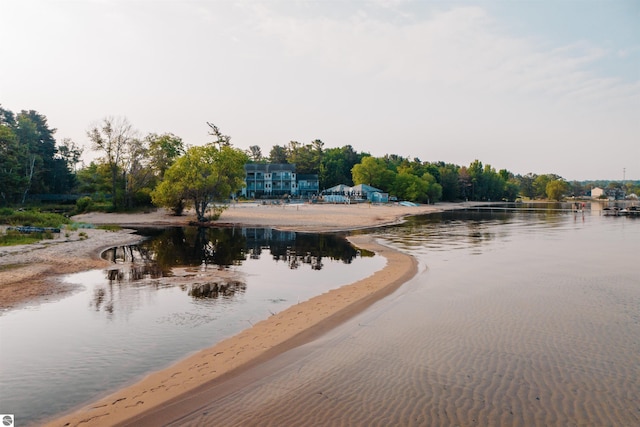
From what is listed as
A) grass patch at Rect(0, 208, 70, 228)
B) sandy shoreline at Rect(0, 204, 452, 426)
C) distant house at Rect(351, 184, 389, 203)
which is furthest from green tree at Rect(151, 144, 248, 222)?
distant house at Rect(351, 184, 389, 203)

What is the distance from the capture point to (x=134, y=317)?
1289 cm

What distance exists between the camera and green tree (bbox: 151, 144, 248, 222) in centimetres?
4669

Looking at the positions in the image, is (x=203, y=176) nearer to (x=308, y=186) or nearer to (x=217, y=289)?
(x=217, y=289)

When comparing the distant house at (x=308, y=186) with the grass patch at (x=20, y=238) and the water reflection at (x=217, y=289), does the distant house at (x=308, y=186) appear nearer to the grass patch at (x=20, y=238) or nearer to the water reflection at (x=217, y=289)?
the grass patch at (x=20, y=238)

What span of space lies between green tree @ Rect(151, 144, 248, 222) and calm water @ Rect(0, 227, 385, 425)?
21.2 meters

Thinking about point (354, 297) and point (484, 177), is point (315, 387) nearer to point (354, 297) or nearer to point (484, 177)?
point (354, 297)

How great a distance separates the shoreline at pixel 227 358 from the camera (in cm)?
704

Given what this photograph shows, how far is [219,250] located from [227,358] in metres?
19.8

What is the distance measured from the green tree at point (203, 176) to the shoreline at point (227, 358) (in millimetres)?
34134

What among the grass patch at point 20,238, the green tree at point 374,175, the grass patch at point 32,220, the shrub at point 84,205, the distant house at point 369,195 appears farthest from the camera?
the green tree at point 374,175

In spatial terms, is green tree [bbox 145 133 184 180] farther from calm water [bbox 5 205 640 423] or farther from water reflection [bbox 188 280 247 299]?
water reflection [bbox 188 280 247 299]

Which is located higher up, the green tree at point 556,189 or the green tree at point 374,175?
the green tree at point 374,175

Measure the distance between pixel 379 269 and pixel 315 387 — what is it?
14.1m

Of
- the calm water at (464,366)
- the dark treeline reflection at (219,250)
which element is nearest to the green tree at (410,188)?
the dark treeline reflection at (219,250)
